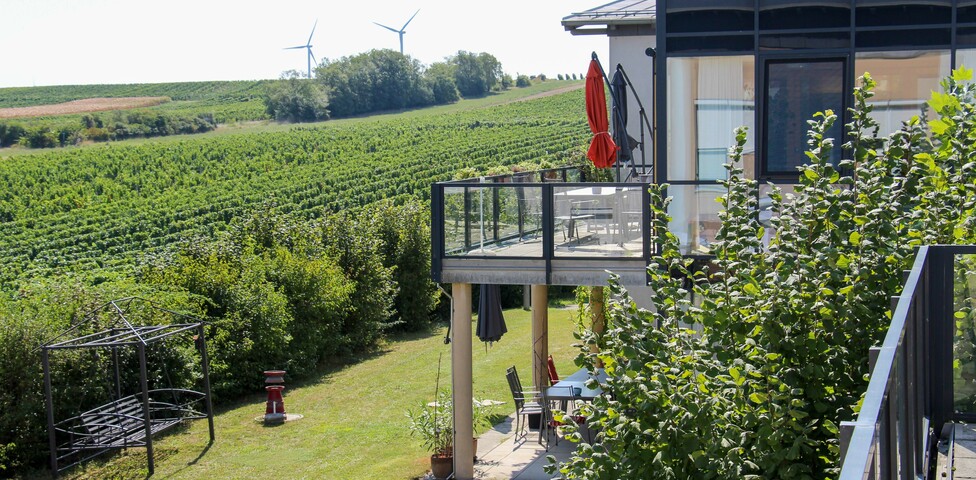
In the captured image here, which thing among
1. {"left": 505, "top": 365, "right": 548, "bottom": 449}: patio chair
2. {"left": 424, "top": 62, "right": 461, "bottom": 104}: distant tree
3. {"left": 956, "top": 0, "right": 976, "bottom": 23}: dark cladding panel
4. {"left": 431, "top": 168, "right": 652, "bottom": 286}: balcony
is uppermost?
{"left": 424, "top": 62, "right": 461, "bottom": 104}: distant tree

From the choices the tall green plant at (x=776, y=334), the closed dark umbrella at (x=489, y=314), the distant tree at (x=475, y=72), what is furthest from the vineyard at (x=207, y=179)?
the distant tree at (x=475, y=72)

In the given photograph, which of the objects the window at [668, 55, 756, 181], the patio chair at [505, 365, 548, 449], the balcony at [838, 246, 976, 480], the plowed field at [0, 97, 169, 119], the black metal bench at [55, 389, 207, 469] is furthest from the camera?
the plowed field at [0, 97, 169, 119]

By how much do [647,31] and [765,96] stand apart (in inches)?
232

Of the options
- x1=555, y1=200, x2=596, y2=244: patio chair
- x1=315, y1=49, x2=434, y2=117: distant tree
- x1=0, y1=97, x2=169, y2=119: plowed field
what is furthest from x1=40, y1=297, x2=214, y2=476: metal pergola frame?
x1=315, y1=49, x2=434, y2=117: distant tree

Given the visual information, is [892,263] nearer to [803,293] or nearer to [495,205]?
[803,293]

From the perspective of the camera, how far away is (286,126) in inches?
3590

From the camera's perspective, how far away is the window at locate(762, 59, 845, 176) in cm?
1266

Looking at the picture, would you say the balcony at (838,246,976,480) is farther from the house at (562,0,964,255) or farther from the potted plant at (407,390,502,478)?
the potted plant at (407,390,502,478)

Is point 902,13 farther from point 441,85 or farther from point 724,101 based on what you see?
point 441,85

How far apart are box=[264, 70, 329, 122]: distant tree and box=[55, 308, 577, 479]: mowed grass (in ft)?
227

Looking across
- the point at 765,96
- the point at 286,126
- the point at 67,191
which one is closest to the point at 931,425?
the point at 765,96

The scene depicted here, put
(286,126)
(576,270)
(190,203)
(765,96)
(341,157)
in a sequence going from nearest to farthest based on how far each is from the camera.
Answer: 1. (765,96)
2. (576,270)
3. (190,203)
4. (341,157)
5. (286,126)

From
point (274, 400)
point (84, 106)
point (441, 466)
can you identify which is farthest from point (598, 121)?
point (84, 106)

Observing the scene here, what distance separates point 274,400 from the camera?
835 inches
